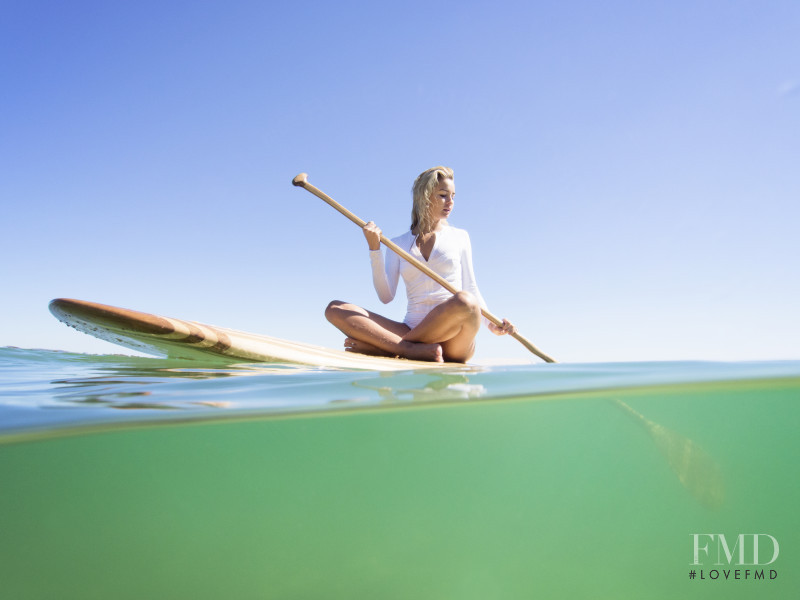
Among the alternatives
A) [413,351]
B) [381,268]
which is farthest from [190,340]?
[381,268]

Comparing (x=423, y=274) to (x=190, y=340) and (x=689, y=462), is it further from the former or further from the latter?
(x=689, y=462)

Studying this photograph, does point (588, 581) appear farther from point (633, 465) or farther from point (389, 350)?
point (389, 350)

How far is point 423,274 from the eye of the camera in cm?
423

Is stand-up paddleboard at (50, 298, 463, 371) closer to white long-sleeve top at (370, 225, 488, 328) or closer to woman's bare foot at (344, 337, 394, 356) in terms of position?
woman's bare foot at (344, 337, 394, 356)

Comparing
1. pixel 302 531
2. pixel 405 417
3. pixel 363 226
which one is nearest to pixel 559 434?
pixel 405 417

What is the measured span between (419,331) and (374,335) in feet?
1.09

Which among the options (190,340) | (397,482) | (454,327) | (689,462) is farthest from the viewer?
(454,327)

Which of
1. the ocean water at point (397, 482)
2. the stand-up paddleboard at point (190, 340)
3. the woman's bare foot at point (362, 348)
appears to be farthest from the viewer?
the woman's bare foot at point (362, 348)

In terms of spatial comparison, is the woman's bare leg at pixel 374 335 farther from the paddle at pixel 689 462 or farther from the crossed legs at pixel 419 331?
the paddle at pixel 689 462

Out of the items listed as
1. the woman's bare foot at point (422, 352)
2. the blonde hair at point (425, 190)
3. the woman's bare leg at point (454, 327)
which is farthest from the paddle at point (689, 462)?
the blonde hair at point (425, 190)

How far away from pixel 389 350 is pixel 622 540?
1874 millimetres

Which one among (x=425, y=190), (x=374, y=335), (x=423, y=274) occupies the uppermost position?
(x=425, y=190)

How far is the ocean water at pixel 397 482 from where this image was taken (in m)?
2.03

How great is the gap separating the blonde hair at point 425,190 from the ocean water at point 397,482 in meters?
1.95
